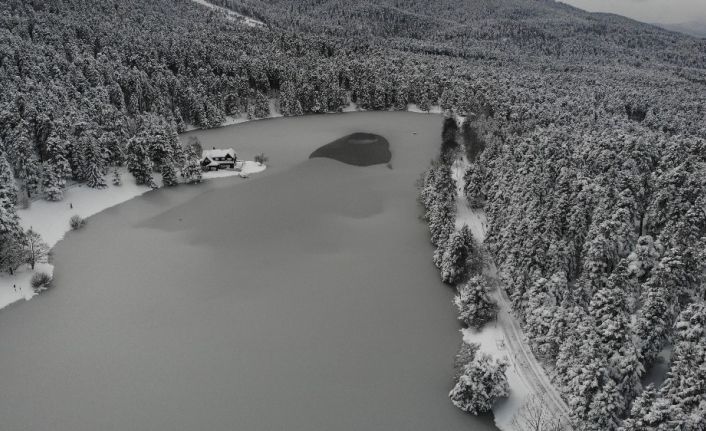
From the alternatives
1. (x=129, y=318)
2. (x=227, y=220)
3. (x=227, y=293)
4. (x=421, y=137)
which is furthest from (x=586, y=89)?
(x=129, y=318)

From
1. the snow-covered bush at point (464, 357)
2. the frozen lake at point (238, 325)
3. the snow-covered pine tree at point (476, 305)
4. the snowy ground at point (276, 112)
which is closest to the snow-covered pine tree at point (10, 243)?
the frozen lake at point (238, 325)

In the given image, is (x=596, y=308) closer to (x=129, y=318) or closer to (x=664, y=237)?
(x=664, y=237)

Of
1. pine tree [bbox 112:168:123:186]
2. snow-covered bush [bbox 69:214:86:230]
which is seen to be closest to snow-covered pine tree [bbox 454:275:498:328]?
snow-covered bush [bbox 69:214:86:230]

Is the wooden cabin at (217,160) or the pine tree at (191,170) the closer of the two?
the pine tree at (191,170)

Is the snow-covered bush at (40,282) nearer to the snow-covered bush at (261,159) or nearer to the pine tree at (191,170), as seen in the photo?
the pine tree at (191,170)

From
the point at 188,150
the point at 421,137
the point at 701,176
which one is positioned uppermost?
the point at 701,176

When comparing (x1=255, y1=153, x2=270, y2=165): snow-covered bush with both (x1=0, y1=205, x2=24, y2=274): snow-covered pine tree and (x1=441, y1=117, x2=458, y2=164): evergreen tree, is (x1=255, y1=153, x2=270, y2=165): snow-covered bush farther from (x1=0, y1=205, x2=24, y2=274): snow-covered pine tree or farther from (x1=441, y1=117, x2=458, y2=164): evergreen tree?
(x1=0, y1=205, x2=24, y2=274): snow-covered pine tree
